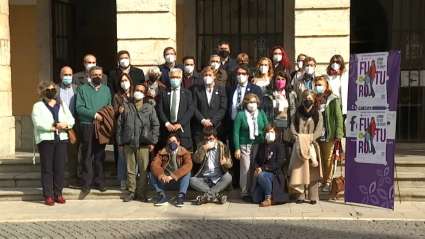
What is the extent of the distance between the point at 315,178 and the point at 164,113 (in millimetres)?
2465

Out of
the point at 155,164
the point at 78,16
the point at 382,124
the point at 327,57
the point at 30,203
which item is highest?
the point at 78,16

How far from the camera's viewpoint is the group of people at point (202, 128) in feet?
33.1

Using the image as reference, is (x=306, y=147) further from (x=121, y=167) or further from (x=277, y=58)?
(x=121, y=167)

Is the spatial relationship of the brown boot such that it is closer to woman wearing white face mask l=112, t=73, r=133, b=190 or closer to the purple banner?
the purple banner

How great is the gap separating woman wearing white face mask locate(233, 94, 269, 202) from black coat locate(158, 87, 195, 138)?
2.42 ft

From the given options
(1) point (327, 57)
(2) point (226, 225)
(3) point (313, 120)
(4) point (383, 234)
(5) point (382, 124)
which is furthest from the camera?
(1) point (327, 57)

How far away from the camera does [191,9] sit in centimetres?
1498

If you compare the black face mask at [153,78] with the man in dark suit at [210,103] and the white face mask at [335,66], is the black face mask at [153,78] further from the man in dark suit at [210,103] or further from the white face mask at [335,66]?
the white face mask at [335,66]

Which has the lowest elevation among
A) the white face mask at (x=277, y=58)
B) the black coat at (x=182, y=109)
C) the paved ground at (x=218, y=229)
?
the paved ground at (x=218, y=229)

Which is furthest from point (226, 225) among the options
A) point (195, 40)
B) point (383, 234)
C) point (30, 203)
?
point (195, 40)

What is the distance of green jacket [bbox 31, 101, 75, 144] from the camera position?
10.2 meters

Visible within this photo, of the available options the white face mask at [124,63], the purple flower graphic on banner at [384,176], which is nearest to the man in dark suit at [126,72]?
the white face mask at [124,63]

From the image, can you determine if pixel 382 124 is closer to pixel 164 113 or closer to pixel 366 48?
pixel 164 113

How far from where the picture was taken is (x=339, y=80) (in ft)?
34.9
